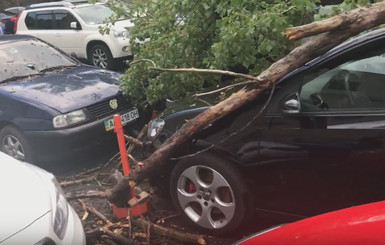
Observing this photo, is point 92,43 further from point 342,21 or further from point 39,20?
point 342,21

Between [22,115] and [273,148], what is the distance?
304cm

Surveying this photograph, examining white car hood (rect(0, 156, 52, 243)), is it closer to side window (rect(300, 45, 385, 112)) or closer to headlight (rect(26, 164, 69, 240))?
headlight (rect(26, 164, 69, 240))

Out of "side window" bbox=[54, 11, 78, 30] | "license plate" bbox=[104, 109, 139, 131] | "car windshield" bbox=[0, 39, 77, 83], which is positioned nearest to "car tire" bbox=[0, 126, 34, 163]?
"car windshield" bbox=[0, 39, 77, 83]

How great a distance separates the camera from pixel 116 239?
338 cm

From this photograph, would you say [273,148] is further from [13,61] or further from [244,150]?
[13,61]

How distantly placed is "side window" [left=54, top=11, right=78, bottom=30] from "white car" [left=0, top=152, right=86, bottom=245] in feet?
25.9

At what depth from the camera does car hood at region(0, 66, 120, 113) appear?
4.75 meters

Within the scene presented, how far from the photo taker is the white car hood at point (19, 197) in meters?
2.18

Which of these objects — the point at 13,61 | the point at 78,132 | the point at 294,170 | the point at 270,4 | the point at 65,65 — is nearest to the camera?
the point at 294,170

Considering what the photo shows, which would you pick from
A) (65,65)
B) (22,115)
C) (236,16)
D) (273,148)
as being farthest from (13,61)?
(273,148)

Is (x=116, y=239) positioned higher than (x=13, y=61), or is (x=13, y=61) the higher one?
(x=13, y=61)

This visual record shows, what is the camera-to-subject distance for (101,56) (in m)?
9.94

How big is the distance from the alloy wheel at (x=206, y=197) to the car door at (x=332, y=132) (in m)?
0.40

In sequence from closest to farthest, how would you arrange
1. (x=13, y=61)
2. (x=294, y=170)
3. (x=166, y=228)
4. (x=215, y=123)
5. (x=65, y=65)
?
1. (x=294, y=170)
2. (x=215, y=123)
3. (x=166, y=228)
4. (x=13, y=61)
5. (x=65, y=65)
